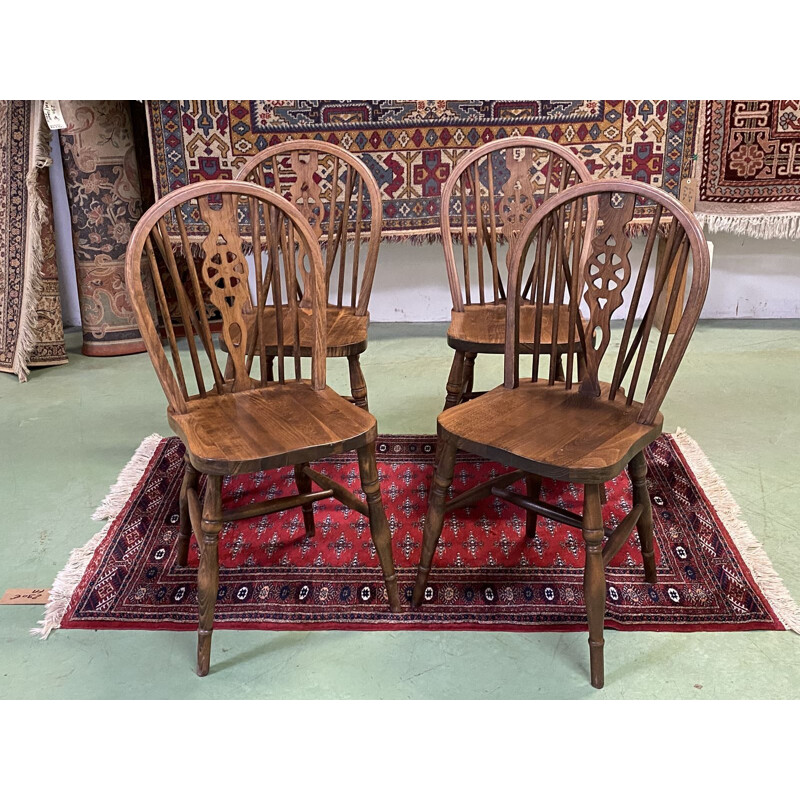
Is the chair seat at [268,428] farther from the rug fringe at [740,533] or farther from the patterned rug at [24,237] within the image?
the patterned rug at [24,237]

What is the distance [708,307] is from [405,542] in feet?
9.28

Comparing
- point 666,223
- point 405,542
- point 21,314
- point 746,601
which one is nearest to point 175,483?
point 405,542

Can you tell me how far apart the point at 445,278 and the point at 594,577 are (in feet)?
9.34

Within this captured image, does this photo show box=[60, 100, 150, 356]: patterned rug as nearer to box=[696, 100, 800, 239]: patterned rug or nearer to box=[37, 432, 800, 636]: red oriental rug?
box=[37, 432, 800, 636]: red oriental rug

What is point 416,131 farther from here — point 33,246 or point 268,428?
point 268,428

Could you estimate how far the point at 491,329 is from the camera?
102 inches

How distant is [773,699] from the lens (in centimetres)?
172

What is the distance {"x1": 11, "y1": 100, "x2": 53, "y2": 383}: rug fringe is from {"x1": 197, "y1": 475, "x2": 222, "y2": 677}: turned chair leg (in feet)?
7.54

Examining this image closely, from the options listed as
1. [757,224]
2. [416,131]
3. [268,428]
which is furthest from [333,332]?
[757,224]

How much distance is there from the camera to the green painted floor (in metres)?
1.79

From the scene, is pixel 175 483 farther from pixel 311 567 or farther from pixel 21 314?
pixel 21 314

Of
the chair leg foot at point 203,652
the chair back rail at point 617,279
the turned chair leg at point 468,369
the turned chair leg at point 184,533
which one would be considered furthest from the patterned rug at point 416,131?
the chair leg foot at point 203,652

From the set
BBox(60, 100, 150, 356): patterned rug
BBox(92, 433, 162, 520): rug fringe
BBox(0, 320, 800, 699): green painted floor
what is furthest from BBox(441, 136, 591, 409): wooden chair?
BBox(60, 100, 150, 356): patterned rug

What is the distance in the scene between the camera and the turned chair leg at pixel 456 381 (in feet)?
8.55
